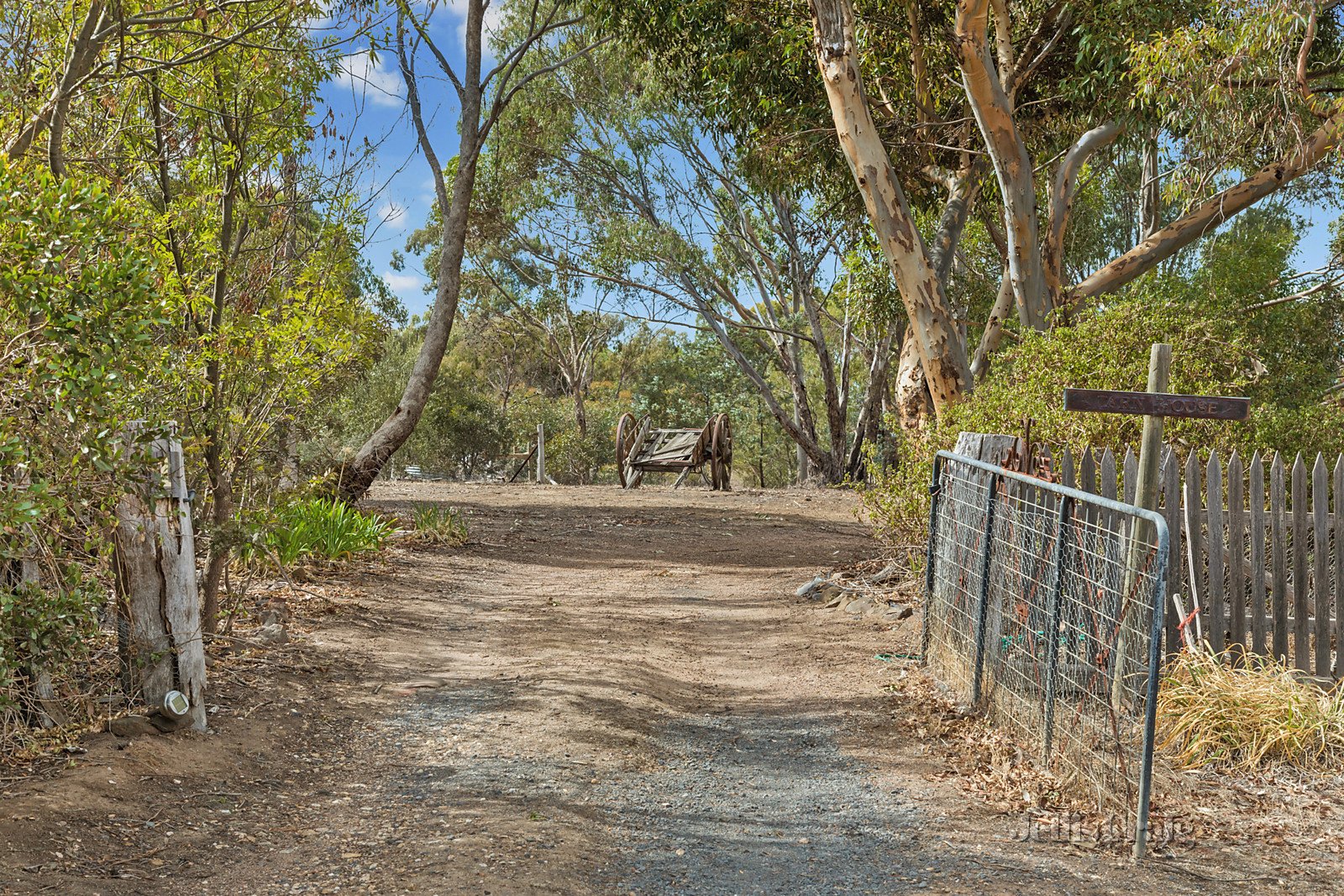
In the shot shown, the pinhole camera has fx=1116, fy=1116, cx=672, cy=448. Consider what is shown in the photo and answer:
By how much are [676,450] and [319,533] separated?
37.9 ft

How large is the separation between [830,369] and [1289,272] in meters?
8.42

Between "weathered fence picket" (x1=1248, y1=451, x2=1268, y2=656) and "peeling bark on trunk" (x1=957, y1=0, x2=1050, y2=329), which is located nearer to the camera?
"weathered fence picket" (x1=1248, y1=451, x2=1268, y2=656)

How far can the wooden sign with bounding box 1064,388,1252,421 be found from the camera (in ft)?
14.7

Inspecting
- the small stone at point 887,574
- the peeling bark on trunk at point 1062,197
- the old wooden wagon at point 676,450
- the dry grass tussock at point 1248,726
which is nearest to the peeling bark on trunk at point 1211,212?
the peeling bark on trunk at point 1062,197

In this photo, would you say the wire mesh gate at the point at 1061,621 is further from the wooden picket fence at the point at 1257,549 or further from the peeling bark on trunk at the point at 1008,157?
the peeling bark on trunk at the point at 1008,157

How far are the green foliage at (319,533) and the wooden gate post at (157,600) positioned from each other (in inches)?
105

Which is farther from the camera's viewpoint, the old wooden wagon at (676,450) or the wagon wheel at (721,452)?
the wagon wheel at (721,452)

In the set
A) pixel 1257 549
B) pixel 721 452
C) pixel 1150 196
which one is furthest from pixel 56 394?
pixel 1150 196

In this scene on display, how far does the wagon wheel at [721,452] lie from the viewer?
65.9 feet

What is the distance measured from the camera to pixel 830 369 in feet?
72.7

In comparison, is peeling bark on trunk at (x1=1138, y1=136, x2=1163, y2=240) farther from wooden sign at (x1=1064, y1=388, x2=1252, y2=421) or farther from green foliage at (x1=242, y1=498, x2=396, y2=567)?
wooden sign at (x1=1064, y1=388, x2=1252, y2=421)

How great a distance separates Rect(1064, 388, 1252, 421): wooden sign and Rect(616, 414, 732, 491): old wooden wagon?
1477 centimetres

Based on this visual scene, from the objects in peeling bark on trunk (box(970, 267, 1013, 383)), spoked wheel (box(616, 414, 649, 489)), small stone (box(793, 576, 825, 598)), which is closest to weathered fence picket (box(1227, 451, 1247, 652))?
small stone (box(793, 576, 825, 598))

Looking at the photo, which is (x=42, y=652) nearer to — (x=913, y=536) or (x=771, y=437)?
(x=913, y=536)
